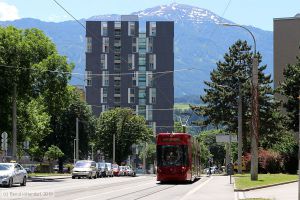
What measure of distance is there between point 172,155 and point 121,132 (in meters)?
71.0

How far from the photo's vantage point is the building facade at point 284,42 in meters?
91.7

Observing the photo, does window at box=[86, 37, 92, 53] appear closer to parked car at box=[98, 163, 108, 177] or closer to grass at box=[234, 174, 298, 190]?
parked car at box=[98, 163, 108, 177]

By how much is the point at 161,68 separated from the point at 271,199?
457 ft

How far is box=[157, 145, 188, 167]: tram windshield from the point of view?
40281mm

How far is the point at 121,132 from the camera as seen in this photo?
11100 cm

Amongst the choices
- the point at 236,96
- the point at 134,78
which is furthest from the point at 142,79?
the point at 236,96

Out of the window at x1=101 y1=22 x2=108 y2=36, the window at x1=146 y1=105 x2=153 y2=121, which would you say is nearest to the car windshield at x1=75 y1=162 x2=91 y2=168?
the window at x1=146 y1=105 x2=153 y2=121

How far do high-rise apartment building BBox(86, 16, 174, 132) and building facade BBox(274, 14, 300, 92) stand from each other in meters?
69.6

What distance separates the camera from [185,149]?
133ft

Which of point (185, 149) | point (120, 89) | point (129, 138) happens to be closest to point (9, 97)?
point (185, 149)

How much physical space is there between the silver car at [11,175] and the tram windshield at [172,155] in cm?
875

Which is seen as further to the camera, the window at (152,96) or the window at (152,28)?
the window at (152,28)

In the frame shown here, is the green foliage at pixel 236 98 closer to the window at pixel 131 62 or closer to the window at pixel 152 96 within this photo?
the window at pixel 152 96

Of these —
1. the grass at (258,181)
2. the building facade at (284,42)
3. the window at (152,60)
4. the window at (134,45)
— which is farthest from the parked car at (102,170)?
the window at (134,45)
